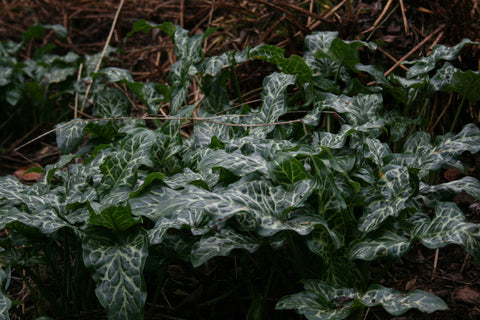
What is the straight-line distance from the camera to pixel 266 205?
133cm

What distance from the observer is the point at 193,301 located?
1836 millimetres

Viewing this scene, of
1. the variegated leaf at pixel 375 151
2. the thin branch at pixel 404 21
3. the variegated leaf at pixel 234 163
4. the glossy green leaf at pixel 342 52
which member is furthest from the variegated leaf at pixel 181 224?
the thin branch at pixel 404 21

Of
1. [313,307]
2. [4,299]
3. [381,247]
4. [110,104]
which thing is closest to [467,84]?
[381,247]

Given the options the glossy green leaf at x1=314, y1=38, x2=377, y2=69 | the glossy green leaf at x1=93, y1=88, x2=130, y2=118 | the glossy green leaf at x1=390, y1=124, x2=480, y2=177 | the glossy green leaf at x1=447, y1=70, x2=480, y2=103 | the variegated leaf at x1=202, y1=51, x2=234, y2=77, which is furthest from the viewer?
the glossy green leaf at x1=93, y1=88, x2=130, y2=118

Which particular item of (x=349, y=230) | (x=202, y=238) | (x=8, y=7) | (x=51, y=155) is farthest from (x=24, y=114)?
(x=349, y=230)

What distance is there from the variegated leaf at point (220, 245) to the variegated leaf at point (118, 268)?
0.16 metres

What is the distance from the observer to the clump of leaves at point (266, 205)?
1283 mm

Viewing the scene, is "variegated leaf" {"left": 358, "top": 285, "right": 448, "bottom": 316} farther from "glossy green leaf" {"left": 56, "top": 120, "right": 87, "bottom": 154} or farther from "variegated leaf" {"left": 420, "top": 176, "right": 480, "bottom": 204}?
"glossy green leaf" {"left": 56, "top": 120, "right": 87, "bottom": 154}

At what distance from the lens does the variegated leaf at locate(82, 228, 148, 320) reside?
4.17 ft

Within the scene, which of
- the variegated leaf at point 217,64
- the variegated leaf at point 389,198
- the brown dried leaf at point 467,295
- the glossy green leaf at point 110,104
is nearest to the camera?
the variegated leaf at point 389,198

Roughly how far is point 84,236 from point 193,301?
62 cm

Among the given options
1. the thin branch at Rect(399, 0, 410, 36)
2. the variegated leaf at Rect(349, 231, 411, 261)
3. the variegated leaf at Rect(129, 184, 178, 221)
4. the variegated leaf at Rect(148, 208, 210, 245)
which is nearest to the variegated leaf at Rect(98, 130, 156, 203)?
the variegated leaf at Rect(129, 184, 178, 221)

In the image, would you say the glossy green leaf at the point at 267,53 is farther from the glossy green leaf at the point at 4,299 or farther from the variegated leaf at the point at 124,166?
the glossy green leaf at the point at 4,299

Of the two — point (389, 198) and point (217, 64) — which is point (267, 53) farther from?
point (389, 198)
